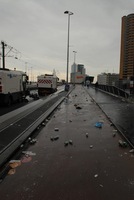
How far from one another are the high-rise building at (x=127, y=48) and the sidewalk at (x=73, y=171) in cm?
7135

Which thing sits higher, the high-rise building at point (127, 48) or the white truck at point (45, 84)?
the high-rise building at point (127, 48)

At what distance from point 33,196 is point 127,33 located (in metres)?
80.7

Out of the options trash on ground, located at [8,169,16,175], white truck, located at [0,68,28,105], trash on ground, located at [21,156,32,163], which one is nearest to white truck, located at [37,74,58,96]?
white truck, located at [0,68,28,105]

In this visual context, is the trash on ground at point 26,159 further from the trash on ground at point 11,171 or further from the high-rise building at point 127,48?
the high-rise building at point 127,48

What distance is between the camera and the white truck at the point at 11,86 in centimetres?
1560

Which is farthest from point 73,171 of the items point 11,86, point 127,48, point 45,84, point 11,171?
point 127,48

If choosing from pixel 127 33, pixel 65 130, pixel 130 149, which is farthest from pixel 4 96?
pixel 127 33

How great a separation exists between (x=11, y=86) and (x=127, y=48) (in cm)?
6908

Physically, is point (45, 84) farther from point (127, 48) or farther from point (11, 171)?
point (127, 48)

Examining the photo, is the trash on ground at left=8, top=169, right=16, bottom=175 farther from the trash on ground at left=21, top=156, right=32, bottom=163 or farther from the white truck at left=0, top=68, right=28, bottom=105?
the white truck at left=0, top=68, right=28, bottom=105

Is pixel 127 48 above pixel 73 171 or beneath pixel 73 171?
above

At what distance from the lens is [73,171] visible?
454cm

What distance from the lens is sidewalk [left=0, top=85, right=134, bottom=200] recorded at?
3.64 meters

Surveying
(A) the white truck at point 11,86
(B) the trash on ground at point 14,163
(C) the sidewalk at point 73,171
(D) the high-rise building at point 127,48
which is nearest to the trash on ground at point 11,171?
(C) the sidewalk at point 73,171
